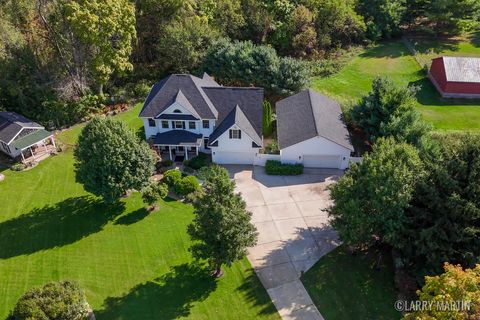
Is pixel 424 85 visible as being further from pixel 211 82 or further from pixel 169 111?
pixel 169 111

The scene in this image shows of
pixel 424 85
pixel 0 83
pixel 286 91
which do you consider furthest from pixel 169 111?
pixel 424 85

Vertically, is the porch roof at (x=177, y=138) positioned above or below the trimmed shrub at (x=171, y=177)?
above

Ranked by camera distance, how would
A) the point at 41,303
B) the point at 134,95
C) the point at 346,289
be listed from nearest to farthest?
1. the point at 41,303
2. the point at 346,289
3. the point at 134,95

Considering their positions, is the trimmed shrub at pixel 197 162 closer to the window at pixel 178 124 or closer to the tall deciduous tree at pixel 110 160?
the window at pixel 178 124

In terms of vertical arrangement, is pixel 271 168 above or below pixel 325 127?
below

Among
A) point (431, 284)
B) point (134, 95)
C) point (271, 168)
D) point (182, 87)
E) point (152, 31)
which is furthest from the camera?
point (152, 31)

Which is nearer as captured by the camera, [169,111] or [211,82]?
[169,111]

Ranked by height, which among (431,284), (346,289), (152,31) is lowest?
(346,289)

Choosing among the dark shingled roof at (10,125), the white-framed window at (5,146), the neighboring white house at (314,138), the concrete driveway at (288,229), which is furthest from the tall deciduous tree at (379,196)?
the white-framed window at (5,146)
